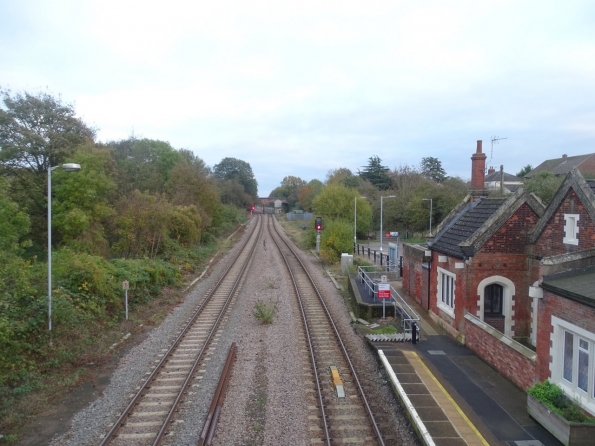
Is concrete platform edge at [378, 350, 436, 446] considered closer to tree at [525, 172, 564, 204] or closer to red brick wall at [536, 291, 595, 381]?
red brick wall at [536, 291, 595, 381]

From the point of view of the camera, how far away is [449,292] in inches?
600

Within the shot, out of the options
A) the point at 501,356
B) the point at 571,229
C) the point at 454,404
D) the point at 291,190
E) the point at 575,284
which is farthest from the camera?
the point at 291,190

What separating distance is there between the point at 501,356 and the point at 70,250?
Result: 16.0 metres

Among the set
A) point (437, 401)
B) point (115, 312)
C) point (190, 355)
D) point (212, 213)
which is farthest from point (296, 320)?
point (212, 213)

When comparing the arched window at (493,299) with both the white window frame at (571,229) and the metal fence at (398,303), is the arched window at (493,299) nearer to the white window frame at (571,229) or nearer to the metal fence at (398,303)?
the metal fence at (398,303)

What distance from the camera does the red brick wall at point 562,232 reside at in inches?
A: 392

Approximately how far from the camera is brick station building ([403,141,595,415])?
8727 mm

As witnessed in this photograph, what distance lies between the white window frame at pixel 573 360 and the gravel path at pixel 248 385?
10.1 feet

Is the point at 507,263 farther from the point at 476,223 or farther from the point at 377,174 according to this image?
the point at 377,174

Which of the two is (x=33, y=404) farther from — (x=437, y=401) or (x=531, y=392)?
(x=531, y=392)

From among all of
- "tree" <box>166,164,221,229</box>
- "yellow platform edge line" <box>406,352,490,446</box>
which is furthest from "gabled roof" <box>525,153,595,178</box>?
"yellow platform edge line" <box>406,352,490,446</box>

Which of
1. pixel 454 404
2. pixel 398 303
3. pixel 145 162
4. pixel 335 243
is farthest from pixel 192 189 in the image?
pixel 454 404

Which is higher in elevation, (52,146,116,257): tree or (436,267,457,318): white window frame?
(52,146,116,257): tree

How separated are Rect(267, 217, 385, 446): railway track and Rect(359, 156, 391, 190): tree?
2726 inches
